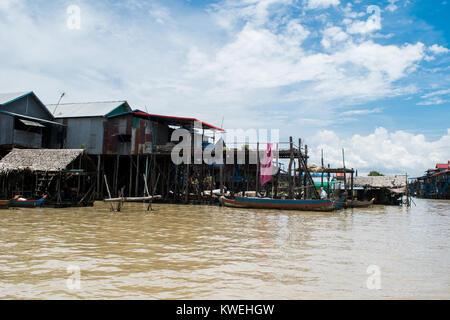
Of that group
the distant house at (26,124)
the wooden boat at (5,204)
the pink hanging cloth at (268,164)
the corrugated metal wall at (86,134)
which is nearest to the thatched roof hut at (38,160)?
the wooden boat at (5,204)

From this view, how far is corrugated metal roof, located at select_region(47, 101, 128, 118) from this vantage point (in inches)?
1103

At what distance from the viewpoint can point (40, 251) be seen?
740 cm

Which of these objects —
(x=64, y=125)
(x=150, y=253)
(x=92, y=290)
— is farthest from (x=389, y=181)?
(x=92, y=290)

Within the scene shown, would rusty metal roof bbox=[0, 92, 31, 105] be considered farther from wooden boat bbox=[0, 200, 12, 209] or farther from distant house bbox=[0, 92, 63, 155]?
wooden boat bbox=[0, 200, 12, 209]

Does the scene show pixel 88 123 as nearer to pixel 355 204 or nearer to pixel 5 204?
pixel 5 204

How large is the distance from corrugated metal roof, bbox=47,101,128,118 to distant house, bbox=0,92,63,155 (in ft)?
4.26

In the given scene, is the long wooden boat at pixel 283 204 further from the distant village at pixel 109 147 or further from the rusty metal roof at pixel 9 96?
the rusty metal roof at pixel 9 96

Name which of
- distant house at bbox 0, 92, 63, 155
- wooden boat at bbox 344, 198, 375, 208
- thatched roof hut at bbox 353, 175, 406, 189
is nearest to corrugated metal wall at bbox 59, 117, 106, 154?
distant house at bbox 0, 92, 63, 155

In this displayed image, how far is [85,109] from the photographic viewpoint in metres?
29.4

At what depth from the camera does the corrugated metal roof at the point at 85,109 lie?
28016 millimetres

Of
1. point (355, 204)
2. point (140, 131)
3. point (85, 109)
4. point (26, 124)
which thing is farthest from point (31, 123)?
point (355, 204)

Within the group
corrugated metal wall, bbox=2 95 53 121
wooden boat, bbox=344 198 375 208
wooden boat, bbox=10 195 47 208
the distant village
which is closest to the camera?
wooden boat, bbox=10 195 47 208
